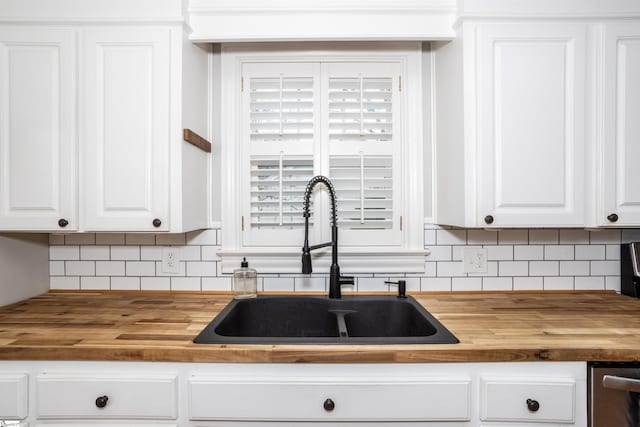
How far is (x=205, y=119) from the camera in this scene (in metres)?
1.83

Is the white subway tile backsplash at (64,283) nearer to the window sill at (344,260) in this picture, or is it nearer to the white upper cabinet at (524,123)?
the window sill at (344,260)

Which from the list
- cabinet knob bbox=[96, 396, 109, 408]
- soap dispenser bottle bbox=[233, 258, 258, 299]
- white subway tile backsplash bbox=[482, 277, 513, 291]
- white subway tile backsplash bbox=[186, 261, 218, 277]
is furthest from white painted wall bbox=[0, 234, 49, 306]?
white subway tile backsplash bbox=[482, 277, 513, 291]

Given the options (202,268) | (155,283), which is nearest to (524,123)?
(202,268)

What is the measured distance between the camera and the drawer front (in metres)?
1.14

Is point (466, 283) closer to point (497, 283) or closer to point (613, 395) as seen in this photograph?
point (497, 283)

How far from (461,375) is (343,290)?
77 cm

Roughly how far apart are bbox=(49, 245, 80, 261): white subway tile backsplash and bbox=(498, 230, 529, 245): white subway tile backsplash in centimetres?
213

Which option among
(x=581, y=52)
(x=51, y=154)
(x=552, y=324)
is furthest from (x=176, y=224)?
(x=581, y=52)

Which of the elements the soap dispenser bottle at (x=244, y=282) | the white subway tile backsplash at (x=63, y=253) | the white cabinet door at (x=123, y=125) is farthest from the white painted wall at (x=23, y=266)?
the soap dispenser bottle at (x=244, y=282)

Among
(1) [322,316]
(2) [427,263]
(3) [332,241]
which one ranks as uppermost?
(3) [332,241]

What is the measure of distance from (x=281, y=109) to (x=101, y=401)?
1386 mm

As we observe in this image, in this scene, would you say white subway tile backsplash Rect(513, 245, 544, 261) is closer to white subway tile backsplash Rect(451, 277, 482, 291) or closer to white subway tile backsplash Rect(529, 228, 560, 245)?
white subway tile backsplash Rect(529, 228, 560, 245)

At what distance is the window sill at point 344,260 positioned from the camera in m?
1.82

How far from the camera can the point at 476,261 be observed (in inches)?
72.5
